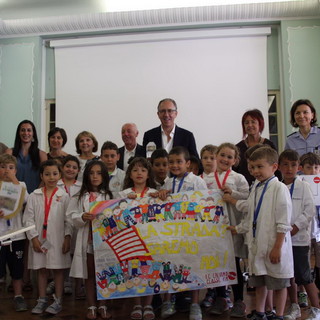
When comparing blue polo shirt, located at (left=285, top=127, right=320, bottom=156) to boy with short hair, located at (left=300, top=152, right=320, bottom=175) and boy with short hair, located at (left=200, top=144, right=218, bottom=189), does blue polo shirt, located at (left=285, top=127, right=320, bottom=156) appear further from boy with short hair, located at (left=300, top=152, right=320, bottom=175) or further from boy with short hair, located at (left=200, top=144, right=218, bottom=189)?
boy with short hair, located at (left=200, top=144, right=218, bottom=189)

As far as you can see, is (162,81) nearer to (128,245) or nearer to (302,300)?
(128,245)

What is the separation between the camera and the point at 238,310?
9.75 feet

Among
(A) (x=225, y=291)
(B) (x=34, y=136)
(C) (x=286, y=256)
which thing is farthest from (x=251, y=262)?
(B) (x=34, y=136)

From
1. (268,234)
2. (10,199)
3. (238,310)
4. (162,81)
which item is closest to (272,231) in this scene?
(268,234)

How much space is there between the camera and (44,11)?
702 centimetres

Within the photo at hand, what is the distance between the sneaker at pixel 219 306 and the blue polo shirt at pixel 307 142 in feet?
4.91

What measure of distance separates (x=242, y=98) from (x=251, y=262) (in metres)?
4.47

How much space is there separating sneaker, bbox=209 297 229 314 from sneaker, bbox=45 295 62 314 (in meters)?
1.16

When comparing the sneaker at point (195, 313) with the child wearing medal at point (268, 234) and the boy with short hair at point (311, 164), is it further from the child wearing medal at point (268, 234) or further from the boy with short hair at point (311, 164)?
the boy with short hair at point (311, 164)

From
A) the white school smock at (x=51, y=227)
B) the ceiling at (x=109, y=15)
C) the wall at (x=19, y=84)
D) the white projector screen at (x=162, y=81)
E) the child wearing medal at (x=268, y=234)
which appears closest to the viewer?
the child wearing medal at (x=268, y=234)

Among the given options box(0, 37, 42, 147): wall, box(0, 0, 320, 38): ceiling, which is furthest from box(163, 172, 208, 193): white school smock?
box(0, 37, 42, 147): wall

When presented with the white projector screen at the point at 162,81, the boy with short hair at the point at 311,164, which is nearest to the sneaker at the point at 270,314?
the boy with short hair at the point at 311,164

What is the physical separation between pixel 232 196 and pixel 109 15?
4817 millimetres

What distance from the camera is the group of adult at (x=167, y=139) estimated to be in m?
3.63
